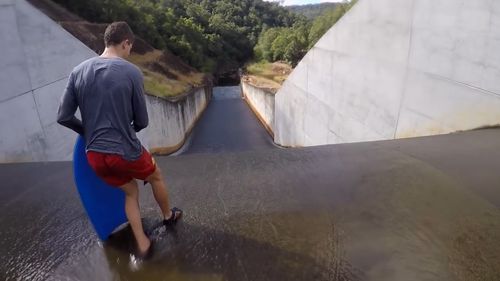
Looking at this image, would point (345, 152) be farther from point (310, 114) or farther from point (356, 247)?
point (310, 114)

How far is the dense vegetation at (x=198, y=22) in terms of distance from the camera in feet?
105

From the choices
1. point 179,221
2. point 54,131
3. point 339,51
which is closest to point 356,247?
point 179,221

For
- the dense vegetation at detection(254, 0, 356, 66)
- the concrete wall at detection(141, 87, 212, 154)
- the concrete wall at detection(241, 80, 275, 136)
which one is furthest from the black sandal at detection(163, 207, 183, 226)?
the dense vegetation at detection(254, 0, 356, 66)

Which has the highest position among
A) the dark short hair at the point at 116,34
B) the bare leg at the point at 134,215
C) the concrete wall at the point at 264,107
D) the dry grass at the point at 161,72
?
the dark short hair at the point at 116,34

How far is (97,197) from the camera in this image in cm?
254

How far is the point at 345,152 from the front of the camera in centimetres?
451

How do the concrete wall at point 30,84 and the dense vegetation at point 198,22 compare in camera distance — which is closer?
the concrete wall at point 30,84

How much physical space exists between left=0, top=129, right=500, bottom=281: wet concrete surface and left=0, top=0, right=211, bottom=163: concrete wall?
3.95 ft

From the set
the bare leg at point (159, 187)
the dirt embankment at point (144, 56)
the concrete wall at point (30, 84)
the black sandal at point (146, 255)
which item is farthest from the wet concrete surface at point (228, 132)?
the black sandal at point (146, 255)

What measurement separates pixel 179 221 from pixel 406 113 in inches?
185

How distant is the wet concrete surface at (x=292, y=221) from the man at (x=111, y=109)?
72 centimetres

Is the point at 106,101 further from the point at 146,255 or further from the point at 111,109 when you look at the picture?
the point at 146,255

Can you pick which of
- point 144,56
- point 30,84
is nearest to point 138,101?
point 30,84

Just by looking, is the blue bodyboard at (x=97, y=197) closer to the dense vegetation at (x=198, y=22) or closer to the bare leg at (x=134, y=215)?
the bare leg at (x=134, y=215)
